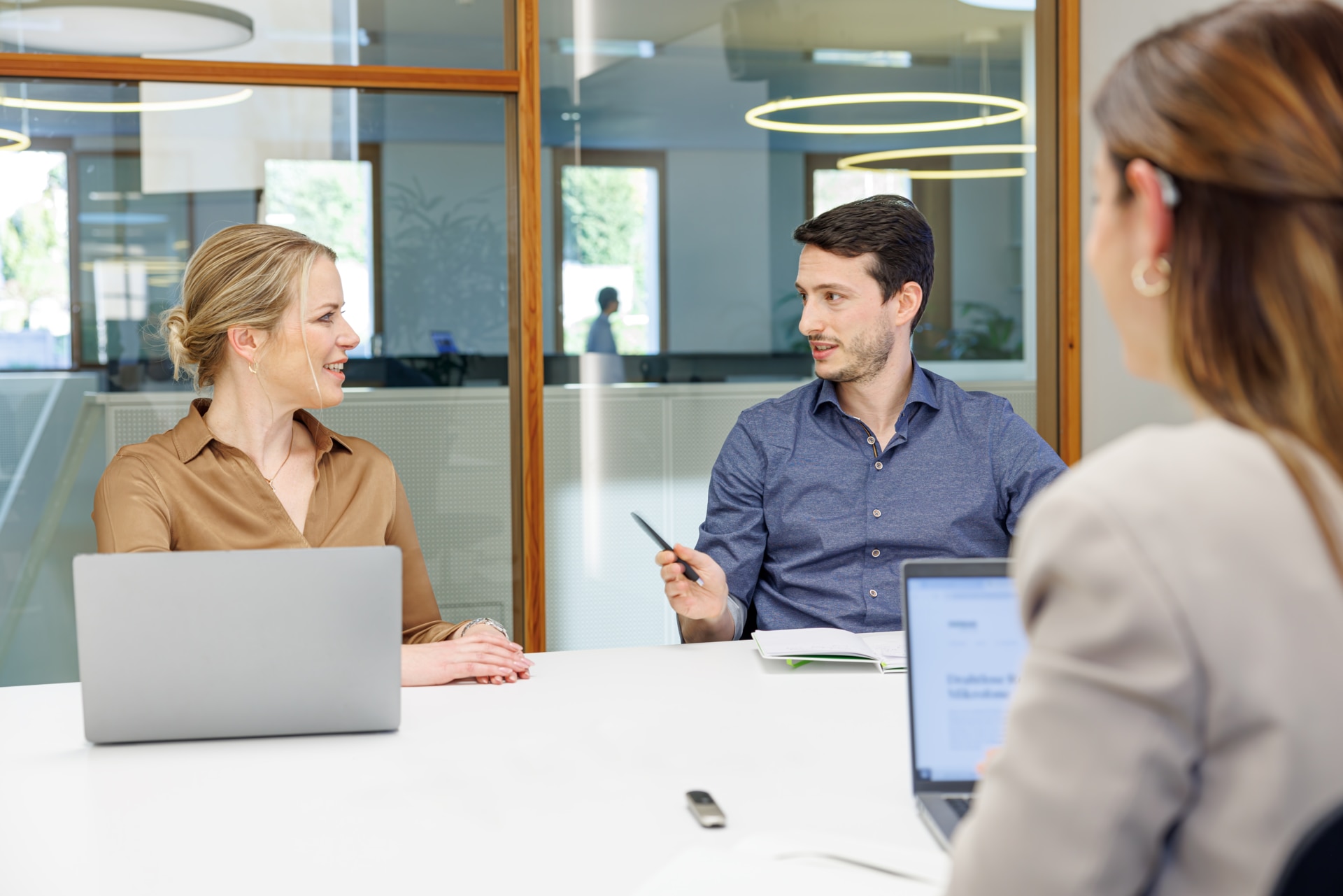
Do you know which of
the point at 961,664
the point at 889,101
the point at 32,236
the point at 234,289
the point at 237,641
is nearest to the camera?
the point at 961,664

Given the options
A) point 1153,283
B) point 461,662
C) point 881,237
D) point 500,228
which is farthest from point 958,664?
point 500,228

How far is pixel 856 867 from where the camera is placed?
1.14m

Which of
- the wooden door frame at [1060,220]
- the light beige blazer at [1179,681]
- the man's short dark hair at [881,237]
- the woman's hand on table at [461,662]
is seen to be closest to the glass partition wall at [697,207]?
the wooden door frame at [1060,220]

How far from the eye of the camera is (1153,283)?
2.23 ft

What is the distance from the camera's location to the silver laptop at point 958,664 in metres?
1.23

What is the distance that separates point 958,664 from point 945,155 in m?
2.63

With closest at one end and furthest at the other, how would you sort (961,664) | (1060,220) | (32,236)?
(961,664), (32,236), (1060,220)

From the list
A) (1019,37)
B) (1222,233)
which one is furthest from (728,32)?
(1222,233)

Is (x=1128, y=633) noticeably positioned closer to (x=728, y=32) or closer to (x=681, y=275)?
(x=681, y=275)

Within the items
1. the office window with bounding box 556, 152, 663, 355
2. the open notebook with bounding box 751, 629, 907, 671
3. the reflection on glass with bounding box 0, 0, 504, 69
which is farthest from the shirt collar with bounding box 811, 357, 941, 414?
the reflection on glass with bounding box 0, 0, 504, 69

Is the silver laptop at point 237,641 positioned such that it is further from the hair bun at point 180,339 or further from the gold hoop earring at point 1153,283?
the gold hoop earring at point 1153,283

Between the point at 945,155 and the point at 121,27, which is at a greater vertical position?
the point at 121,27

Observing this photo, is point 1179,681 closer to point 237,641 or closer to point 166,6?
point 237,641

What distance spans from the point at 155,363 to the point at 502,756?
6.82 feet
